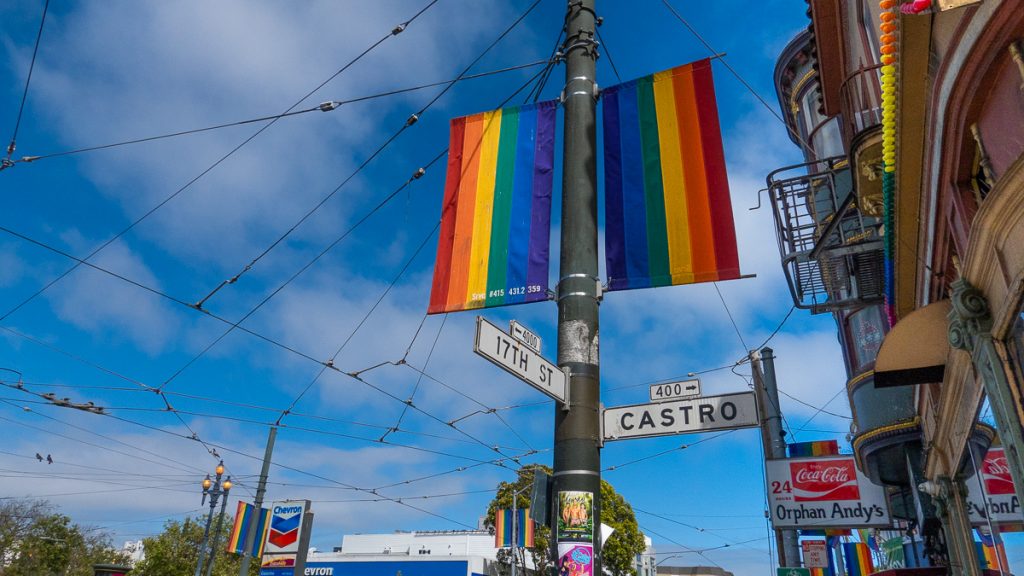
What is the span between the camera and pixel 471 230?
7.58 m

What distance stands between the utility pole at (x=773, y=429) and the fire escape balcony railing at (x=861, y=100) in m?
6.82

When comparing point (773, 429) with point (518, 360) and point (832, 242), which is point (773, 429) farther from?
point (518, 360)

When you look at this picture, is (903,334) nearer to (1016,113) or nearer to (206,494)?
(1016,113)

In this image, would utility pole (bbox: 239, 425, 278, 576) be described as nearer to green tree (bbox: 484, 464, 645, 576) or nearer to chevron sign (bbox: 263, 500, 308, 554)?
chevron sign (bbox: 263, 500, 308, 554)

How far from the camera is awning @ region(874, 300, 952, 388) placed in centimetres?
575

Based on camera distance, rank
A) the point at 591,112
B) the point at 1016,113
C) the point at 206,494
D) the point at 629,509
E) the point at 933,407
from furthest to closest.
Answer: the point at 629,509
the point at 206,494
the point at 933,407
the point at 591,112
the point at 1016,113

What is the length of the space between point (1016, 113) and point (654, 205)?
11.1ft

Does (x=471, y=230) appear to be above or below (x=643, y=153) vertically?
below

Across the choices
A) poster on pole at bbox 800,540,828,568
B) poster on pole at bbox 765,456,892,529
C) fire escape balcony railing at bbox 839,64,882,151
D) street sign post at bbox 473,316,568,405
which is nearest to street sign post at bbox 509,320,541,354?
street sign post at bbox 473,316,568,405

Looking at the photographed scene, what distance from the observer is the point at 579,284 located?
6051 millimetres

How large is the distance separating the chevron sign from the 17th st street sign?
55.1 ft

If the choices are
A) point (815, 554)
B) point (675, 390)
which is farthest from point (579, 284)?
point (815, 554)

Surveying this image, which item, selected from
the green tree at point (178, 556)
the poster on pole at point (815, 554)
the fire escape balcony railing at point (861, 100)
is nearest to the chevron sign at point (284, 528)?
the poster on pole at point (815, 554)

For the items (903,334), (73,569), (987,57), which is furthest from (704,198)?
(73,569)
